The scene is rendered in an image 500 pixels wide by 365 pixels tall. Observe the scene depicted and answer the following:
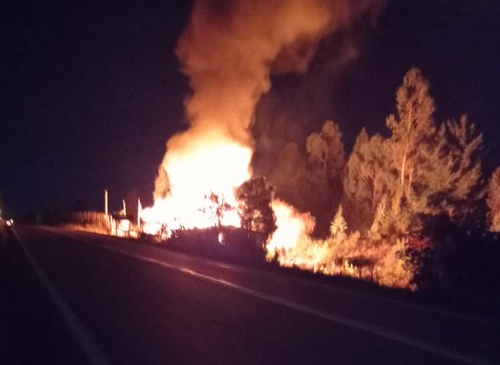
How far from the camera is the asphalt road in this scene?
8414mm

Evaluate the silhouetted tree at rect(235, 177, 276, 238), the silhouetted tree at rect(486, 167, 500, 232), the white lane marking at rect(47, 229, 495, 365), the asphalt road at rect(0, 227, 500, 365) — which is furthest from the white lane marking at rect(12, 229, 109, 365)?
the silhouetted tree at rect(486, 167, 500, 232)

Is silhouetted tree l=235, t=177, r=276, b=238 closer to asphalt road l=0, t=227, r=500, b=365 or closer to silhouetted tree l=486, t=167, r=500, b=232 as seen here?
silhouetted tree l=486, t=167, r=500, b=232

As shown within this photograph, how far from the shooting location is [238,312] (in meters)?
11.6

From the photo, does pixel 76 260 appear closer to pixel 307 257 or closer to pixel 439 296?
pixel 307 257

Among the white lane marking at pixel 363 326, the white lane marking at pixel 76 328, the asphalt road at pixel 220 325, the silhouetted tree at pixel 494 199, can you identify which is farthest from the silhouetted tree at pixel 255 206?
the white lane marking at pixel 76 328

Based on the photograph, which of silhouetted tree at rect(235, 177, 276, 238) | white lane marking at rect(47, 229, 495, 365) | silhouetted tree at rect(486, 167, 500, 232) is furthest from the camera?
silhouetted tree at rect(486, 167, 500, 232)

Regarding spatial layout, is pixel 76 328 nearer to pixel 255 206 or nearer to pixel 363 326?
pixel 363 326

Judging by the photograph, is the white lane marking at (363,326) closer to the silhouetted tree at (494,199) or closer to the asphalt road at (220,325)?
the asphalt road at (220,325)

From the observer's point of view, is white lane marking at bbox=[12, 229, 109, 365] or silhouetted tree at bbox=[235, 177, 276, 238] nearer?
white lane marking at bbox=[12, 229, 109, 365]

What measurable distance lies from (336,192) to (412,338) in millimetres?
48710

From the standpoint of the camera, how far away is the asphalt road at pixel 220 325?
8.41 m

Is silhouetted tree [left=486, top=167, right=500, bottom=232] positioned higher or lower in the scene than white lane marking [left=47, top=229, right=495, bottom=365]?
higher

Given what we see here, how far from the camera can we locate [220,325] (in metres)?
10.4

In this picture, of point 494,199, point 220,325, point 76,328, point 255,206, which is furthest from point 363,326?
point 494,199
